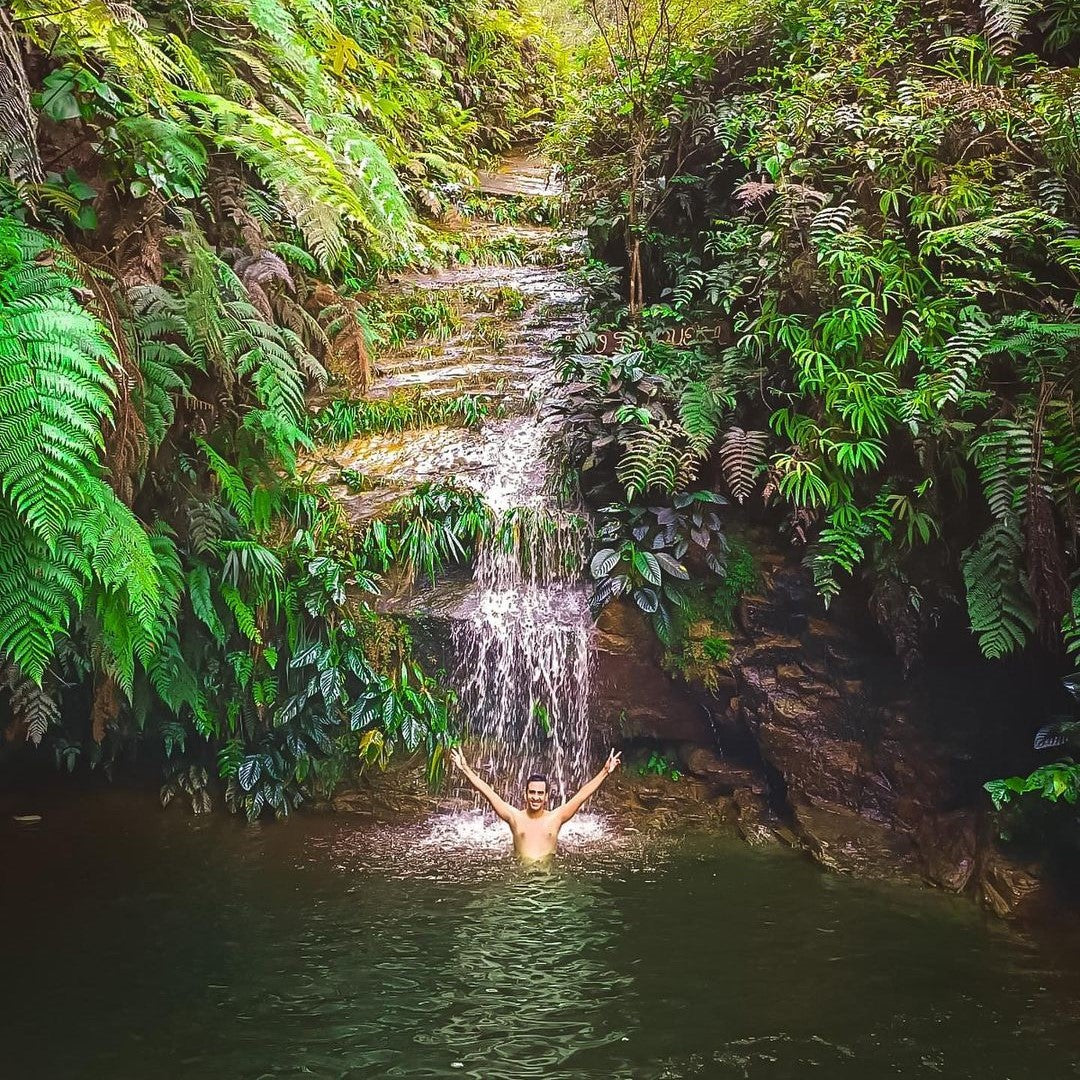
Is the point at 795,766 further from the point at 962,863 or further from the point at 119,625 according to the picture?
the point at 119,625

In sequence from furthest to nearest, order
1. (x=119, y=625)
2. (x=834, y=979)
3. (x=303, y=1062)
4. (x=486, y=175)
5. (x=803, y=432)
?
1. (x=486, y=175)
2. (x=803, y=432)
3. (x=119, y=625)
4. (x=834, y=979)
5. (x=303, y=1062)

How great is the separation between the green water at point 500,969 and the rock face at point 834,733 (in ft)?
1.09

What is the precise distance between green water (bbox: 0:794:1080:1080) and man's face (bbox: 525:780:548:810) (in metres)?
0.36

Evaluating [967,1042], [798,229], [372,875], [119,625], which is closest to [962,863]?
[967,1042]

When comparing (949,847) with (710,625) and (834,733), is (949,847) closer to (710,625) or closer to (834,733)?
(834,733)

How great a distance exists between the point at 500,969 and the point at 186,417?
3.71m

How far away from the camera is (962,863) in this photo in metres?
4.75

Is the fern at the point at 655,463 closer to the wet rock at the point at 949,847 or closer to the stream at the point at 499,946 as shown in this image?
the stream at the point at 499,946

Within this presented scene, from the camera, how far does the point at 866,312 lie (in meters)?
5.25

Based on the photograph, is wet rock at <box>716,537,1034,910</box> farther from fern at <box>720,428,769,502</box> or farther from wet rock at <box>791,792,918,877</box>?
fern at <box>720,428,769,502</box>

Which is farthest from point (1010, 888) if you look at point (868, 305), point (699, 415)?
point (868, 305)

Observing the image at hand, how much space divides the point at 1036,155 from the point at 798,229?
1556 mm

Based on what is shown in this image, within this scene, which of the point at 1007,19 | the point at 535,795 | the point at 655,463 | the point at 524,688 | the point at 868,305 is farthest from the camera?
the point at 1007,19

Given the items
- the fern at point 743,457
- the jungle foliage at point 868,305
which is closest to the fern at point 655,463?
the jungle foliage at point 868,305
